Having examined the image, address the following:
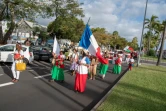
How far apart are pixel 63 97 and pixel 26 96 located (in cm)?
128

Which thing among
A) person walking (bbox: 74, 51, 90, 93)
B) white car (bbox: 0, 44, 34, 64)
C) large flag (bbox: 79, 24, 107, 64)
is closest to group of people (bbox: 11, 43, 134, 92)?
person walking (bbox: 74, 51, 90, 93)

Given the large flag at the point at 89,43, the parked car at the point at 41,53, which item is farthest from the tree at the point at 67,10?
the large flag at the point at 89,43

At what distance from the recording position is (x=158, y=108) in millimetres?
6590

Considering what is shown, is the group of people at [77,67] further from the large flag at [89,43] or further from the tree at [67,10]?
the tree at [67,10]

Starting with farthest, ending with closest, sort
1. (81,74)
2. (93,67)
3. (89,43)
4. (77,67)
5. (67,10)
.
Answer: (67,10)
(93,67)
(89,43)
(77,67)
(81,74)

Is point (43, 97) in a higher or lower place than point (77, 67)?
lower

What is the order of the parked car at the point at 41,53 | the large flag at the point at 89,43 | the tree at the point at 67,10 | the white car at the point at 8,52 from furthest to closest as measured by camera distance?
the tree at the point at 67,10 → the parked car at the point at 41,53 → the white car at the point at 8,52 → the large flag at the point at 89,43

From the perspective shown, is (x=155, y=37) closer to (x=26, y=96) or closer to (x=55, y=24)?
(x=55, y=24)

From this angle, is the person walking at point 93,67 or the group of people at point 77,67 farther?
the person walking at point 93,67

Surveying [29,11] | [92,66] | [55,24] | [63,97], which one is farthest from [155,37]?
[63,97]

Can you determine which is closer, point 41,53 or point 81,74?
point 81,74

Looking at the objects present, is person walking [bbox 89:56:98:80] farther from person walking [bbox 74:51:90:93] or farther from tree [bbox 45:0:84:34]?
tree [bbox 45:0:84:34]

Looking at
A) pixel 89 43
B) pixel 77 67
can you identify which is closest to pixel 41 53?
pixel 89 43

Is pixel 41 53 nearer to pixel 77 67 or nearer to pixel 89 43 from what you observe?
pixel 89 43
